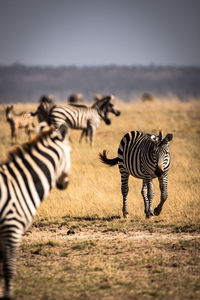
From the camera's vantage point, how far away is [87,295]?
4.75 meters

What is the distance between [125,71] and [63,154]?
121464mm

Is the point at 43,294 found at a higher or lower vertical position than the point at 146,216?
lower

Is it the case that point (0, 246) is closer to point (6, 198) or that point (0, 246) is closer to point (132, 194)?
point (6, 198)

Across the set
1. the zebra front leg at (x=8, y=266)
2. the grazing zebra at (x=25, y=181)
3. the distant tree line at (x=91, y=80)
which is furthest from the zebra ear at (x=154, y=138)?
the distant tree line at (x=91, y=80)

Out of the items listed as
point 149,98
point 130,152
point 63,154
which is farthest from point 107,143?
point 149,98

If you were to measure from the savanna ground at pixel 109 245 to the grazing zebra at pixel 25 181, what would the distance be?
2.19 ft

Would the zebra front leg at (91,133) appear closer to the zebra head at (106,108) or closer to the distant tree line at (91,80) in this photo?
the zebra head at (106,108)

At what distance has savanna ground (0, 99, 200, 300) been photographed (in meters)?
4.95

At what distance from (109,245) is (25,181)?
2173 millimetres

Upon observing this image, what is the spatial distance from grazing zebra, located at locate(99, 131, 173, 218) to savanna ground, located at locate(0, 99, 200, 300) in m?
0.39

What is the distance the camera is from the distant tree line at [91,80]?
103 metres

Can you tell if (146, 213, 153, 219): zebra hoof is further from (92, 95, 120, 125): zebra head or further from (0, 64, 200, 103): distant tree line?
(0, 64, 200, 103): distant tree line

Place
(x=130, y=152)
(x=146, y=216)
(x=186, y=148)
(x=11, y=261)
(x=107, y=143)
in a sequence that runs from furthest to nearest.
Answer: (x=107, y=143) < (x=186, y=148) < (x=130, y=152) < (x=146, y=216) < (x=11, y=261)

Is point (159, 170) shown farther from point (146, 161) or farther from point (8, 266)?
point (8, 266)
